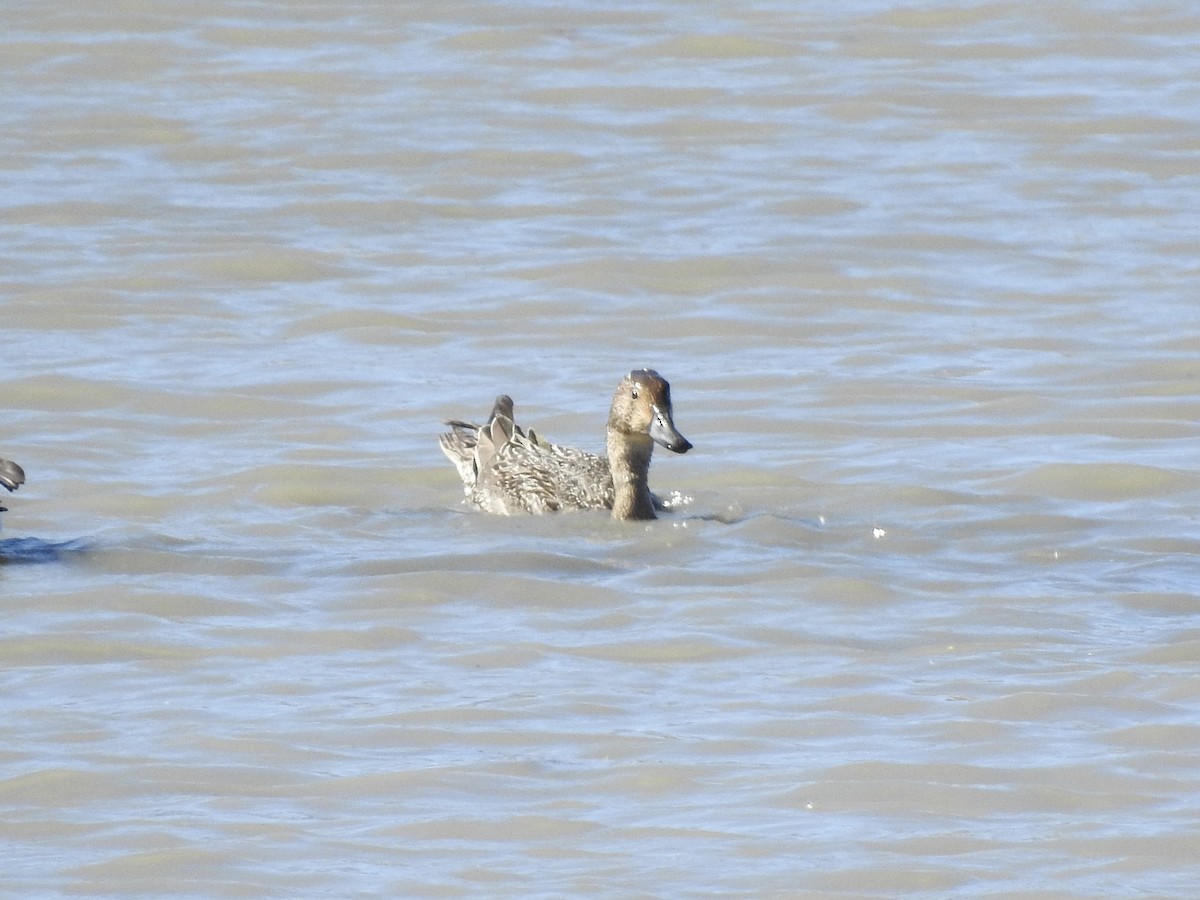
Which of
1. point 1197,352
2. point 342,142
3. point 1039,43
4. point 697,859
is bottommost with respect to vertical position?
point 697,859

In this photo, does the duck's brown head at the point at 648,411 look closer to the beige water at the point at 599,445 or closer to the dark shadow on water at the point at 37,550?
the beige water at the point at 599,445

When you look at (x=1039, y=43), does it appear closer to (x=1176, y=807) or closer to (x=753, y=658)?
(x=753, y=658)

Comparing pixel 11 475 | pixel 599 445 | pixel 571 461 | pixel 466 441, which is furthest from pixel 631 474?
pixel 11 475

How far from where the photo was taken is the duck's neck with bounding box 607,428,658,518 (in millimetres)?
10320

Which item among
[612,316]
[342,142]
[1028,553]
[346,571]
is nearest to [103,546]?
[346,571]

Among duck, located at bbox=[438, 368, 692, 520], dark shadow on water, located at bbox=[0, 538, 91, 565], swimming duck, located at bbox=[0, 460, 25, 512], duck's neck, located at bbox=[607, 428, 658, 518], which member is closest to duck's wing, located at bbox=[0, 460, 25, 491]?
swimming duck, located at bbox=[0, 460, 25, 512]

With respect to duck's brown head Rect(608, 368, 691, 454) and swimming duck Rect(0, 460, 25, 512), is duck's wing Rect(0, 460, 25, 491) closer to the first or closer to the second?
swimming duck Rect(0, 460, 25, 512)

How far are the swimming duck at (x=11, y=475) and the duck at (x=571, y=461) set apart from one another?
6.75 ft

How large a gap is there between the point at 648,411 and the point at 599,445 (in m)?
1.50

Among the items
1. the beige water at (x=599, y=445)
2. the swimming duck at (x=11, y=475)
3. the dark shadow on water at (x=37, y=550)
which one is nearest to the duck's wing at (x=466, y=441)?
the beige water at (x=599, y=445)

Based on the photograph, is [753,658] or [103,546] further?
[103,546]

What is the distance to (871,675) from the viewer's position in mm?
7734

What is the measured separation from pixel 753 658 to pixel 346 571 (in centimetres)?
181

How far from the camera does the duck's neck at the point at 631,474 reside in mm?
10320
